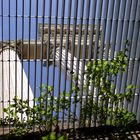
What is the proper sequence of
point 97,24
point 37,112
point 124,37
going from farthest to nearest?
1. point 124,37
2. point 37,112
3. point 97,24

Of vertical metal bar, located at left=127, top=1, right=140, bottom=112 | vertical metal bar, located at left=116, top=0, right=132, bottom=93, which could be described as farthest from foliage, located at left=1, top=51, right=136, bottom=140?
vertical metal bar, located at left=127, top=1, right=140, bottom=112

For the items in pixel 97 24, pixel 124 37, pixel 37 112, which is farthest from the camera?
pixel 124 37

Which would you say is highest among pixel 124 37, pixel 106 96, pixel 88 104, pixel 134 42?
pixel 124 37

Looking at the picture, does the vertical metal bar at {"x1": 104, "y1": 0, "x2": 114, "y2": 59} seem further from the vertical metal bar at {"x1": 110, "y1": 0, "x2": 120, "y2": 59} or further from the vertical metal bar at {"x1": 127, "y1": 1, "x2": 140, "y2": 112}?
the vertical metal bar at {"x1": 127, "y1": 1, "x2": 140, "y2": 112}

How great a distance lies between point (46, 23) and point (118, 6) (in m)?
1.46

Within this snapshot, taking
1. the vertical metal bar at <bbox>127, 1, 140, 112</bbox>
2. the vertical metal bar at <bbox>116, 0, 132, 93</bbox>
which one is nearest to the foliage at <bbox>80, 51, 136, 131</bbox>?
the vertical metal bar at <bbox>116, 0, 132, 93</bbox>

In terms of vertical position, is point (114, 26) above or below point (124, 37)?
above

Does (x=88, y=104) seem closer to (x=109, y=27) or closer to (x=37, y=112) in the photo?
(x=37, y=112)

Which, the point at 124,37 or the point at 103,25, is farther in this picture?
the point at 124,37

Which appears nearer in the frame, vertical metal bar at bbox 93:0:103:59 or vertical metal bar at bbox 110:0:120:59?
vertical metal bar at bbox 93:0:103:59

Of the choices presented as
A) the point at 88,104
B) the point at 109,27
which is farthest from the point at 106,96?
the point at 109,27

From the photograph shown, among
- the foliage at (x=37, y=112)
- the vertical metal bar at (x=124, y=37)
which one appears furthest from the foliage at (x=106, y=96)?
the foliage at (x=37, y=112)

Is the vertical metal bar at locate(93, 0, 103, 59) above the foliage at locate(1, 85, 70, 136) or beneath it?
above

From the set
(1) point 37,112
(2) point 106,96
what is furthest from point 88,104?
(1) point 37,112
